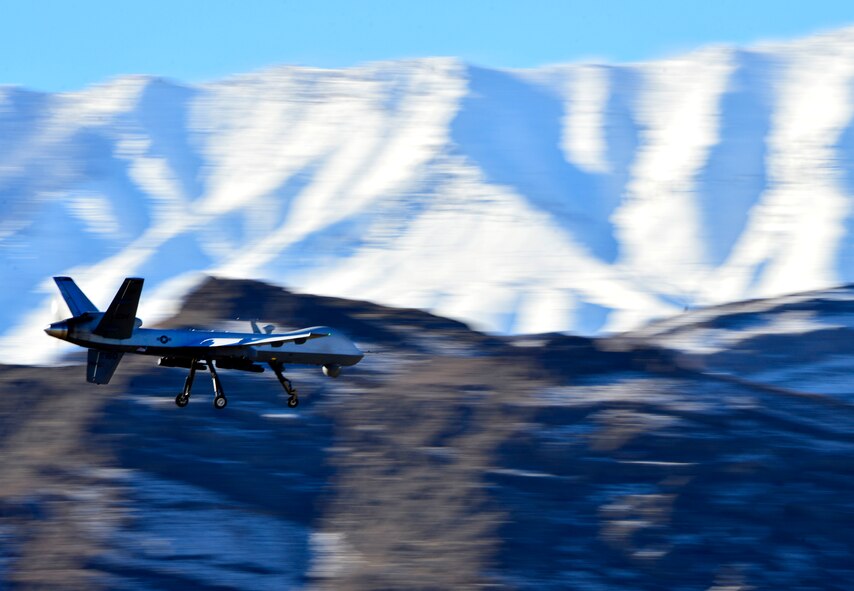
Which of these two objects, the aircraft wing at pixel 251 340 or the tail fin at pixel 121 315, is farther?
the aircraft wing at pixel 251 340

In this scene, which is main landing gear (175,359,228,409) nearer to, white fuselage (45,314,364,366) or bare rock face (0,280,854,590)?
white fuselage (45,314,364,366)

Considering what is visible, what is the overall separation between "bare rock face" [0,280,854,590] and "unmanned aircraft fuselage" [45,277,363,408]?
8703cm

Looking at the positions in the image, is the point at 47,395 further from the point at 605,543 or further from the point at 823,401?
the point at 823,401

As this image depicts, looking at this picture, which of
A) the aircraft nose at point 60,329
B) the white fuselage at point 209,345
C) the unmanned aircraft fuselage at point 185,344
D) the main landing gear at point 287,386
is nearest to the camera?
the aircraft nose at point 60,329

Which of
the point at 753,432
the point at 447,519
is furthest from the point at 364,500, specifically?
the point at 753,432

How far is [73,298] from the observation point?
6066 cm

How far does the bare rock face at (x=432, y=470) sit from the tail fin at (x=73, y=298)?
87.3 m

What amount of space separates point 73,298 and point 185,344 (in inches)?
191

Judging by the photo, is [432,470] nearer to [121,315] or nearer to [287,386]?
[287,386]

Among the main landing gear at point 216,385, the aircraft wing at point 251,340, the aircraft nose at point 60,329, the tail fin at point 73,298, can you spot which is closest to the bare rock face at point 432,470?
the main landing gear at point 216,385

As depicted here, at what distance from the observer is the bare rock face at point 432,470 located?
15288 centimetres

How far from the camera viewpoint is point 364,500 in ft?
544

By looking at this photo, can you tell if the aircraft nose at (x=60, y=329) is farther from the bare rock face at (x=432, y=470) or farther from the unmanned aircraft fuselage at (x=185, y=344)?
the bare rock face at (x=432, y=470)

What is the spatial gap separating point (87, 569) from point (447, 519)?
3763 centimetres
